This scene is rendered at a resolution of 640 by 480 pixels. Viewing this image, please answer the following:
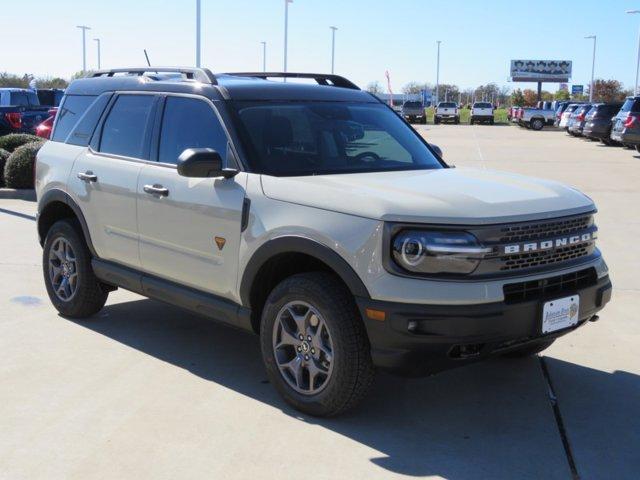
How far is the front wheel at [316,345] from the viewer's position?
13.4ft

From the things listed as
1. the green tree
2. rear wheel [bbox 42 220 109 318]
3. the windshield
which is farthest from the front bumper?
the green tree

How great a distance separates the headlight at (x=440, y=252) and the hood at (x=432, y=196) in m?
0.08

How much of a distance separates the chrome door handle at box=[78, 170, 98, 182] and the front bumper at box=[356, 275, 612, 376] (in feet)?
8.67

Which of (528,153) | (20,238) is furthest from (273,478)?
(528,153)

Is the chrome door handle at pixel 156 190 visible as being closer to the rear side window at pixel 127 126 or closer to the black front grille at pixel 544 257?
the rear side window at pixel 127 126

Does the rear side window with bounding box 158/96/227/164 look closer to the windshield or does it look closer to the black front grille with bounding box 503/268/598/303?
the windshield

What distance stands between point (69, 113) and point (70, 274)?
1.29 meters

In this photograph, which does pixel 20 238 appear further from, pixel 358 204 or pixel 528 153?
pixel 528 153

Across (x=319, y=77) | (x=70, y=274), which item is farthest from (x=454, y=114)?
(x=70, y=274)

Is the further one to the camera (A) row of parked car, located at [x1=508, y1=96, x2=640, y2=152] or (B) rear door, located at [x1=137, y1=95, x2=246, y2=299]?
(A) row of parked car, located at [x1=508, y1=96, x2=640, y2=152]

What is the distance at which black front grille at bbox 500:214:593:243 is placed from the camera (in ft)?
13.1

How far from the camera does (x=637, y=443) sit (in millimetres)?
4121

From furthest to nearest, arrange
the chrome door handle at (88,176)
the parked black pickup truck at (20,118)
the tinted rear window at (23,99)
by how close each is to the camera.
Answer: the tinted rear window at (23,99) → the parked black pickup truck at (20,118) → the chrome door handle at (88,176)

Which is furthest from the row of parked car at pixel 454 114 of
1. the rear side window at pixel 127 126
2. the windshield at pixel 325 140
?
the windshield at pixel 325 140
